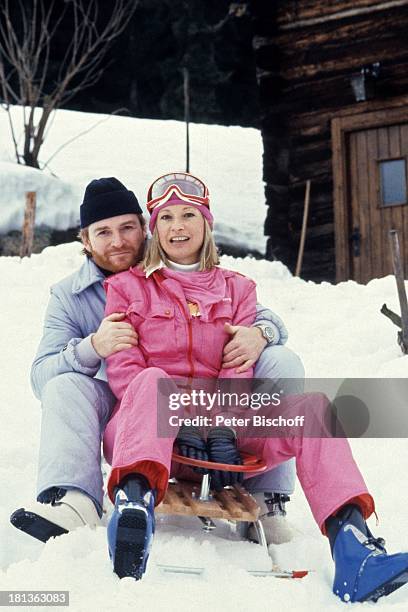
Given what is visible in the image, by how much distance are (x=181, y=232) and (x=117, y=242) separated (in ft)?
0.99

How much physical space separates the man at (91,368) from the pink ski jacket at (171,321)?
0.05 meters

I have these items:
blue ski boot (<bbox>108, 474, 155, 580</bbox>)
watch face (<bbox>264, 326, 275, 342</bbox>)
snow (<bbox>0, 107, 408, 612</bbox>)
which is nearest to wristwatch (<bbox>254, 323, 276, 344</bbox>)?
watch face (<bbox>264, 326, 275, 342</bbox>)

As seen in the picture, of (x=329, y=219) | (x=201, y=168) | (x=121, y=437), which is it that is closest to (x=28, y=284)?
(x=329, y=219)

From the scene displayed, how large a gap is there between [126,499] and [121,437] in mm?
196

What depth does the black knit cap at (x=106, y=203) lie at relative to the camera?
3162mm

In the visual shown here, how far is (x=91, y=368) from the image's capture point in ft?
9.18

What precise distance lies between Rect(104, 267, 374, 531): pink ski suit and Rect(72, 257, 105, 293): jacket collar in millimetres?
208

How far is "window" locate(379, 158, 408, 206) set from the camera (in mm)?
8555

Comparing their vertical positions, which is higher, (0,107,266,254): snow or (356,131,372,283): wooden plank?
(0,107,266,254): snow

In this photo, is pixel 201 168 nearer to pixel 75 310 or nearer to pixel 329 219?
pixel 329 219

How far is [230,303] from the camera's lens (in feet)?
9.61

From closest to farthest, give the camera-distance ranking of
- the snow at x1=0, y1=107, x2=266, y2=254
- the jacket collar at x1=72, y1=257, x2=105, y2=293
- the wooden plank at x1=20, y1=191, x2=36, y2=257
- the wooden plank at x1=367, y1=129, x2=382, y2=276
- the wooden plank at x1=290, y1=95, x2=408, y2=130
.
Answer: the jacket collar at x1=72, y1=257, x2=105, y2=293 < the wooden plank at x1=290, y1=95, x2=408, y2=130 < the wooden plank at x1=367, y1=129, x2=382, y2=276 < the wooden plank at x1=20, y1=191, x2=36, y2=257 < the snow at x1=0, y1=107, x2=266, y2=254

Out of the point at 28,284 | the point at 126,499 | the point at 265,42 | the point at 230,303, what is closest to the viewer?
the point at 126,499

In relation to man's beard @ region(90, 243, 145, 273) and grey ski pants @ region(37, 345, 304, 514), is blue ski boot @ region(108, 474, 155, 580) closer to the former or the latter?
grey ski pants @ region(37, 345, 304, 514)
